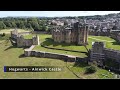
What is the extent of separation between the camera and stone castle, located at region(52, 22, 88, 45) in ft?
40.9

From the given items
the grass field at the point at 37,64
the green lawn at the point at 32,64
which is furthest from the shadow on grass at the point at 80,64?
the green lawn at the point at 32,64

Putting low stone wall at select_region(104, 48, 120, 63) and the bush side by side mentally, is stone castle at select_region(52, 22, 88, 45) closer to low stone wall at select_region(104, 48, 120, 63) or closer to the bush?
low stone wall at select_region(104, 48, 120, 63)

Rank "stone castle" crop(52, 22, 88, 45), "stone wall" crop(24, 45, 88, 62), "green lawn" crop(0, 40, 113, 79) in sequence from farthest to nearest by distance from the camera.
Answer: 1. "stone castle" crop(52, 22, 88, 45)
2. "stone wall" crop(24, 45, 88, 62)
3. "green lawn" crop(0, 40, 113, 79)

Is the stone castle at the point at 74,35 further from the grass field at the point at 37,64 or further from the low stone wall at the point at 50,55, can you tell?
the grass field at the point at 37,64

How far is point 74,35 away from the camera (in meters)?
12.9

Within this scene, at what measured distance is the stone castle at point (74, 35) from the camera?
490 inches

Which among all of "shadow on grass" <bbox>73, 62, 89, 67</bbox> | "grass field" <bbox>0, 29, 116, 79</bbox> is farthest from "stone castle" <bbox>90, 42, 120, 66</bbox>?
"grass field" <bbox>0, 29, 116, 79</bbox>

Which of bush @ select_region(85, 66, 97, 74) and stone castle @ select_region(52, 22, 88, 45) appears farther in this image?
stone castle @ select_region(52, 22, 88, 45)

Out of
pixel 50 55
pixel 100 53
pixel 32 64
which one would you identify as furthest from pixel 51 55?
pixel 100 53

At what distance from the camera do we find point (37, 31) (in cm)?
1981

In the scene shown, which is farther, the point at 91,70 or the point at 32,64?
the point at 32,64

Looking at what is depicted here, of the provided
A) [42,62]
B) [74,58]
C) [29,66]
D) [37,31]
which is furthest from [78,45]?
[37,31]

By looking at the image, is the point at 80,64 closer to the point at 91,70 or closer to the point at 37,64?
the point at 91,70
